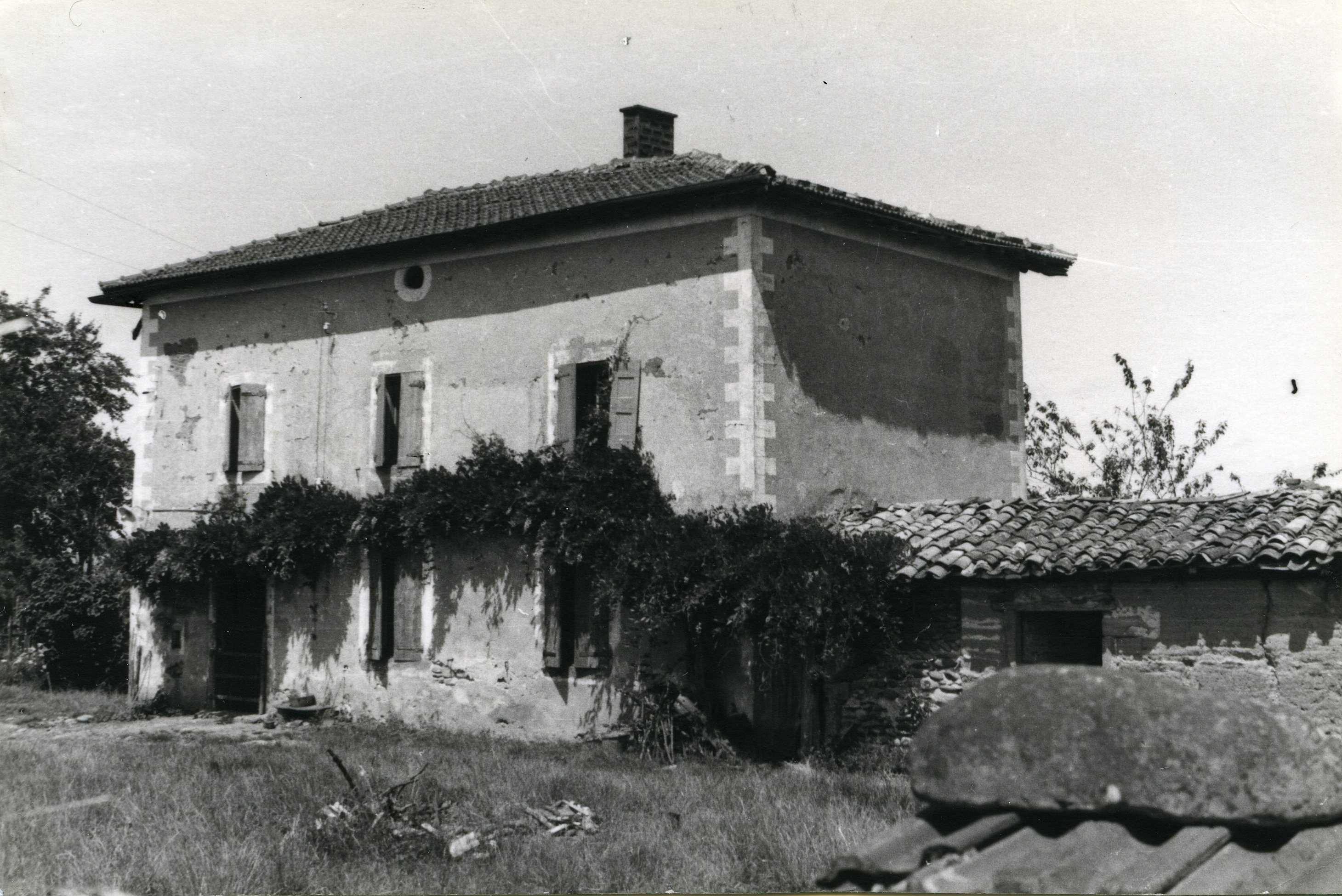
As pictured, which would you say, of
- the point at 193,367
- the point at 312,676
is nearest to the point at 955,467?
the point at 312,676

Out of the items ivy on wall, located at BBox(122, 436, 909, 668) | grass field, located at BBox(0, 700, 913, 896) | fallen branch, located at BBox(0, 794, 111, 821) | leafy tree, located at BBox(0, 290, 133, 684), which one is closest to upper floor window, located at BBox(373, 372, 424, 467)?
ivy on wall, located at BBox(122, 436, 909, 668)

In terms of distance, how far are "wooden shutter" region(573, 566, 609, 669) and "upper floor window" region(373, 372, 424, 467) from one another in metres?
2.75

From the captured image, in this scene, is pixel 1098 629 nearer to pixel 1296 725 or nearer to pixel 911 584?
pixel 911 584

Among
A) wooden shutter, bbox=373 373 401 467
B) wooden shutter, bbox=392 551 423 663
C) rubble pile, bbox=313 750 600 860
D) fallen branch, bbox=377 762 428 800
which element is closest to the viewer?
rubble pile, bbox=313 750 600 860

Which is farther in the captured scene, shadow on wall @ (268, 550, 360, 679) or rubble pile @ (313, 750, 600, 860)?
shadow on wall @ (268, 550, 360, 679)

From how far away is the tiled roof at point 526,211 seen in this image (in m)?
14.0

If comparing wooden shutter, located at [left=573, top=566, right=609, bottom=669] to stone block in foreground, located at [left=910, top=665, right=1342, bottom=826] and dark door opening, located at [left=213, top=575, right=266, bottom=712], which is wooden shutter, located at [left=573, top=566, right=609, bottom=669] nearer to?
dark door opening, located at [left=213, top=575, right=266, bottom=712]

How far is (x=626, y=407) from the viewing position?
14.1 meters

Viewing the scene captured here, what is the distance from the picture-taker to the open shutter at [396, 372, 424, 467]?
15742 mm

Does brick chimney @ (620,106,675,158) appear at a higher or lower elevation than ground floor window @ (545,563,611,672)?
higher

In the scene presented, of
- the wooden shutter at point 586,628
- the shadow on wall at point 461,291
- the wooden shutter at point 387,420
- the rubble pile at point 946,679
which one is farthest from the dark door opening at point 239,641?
the rubble pile at point 946,679

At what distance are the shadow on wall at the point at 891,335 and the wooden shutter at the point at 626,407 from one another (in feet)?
5.50

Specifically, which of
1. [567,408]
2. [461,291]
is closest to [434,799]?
[567,408]

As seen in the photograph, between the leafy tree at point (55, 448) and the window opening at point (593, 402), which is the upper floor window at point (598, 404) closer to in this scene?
the window opening at point (593, 402)
